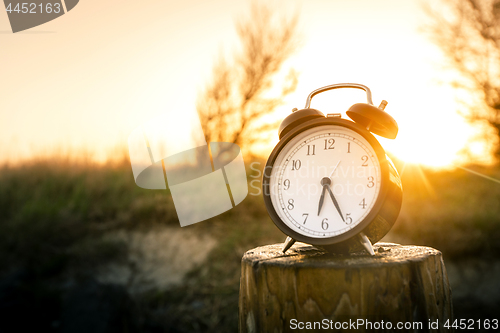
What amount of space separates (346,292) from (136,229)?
4.97 meters

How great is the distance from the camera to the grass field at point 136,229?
4320 mm

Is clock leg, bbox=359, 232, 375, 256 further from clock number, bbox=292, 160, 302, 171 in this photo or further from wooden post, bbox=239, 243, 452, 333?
clock number, bbox=292, 160, 302, 171

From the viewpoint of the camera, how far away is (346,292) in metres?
1.16

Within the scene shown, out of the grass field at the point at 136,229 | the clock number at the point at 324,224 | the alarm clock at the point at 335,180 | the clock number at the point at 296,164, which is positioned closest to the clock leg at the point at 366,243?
the alarm clock at the point at 335,180

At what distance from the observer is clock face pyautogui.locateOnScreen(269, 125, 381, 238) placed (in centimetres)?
130

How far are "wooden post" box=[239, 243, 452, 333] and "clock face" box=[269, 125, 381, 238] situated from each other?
0.51 feet

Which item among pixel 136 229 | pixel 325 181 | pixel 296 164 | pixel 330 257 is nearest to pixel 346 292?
pixel 330 257

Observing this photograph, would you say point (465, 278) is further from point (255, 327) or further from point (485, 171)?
point (255, 327)

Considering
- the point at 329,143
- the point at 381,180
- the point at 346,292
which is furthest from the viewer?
the point at 329,143

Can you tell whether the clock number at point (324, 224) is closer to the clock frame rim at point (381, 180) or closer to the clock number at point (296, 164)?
the clock frame rim at point (381, 180)

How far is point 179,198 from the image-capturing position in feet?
19.5

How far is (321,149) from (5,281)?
5.26m

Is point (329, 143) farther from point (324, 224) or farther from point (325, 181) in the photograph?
point (324, 224)

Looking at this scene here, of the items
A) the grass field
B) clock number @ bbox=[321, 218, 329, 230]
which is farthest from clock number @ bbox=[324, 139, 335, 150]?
the grass field
